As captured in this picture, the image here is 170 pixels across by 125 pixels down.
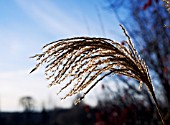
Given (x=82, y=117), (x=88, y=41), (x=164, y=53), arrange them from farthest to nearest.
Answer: (x=82, y=117) < (x=164, y=53) < (x=88, y=41)

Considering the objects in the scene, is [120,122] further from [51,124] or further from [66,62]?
[51,124]

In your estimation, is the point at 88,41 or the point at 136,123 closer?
the point at 88,41

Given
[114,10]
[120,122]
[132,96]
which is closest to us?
[114,10]

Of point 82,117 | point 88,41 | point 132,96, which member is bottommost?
point 88,41

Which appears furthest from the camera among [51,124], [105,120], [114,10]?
[51,124]

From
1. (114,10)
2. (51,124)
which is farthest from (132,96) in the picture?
(51,124)

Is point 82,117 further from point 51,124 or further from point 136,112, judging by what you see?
point 136,112

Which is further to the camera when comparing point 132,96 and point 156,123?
point 132,96

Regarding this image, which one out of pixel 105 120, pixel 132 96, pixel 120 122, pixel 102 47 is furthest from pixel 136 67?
pixel 105 120

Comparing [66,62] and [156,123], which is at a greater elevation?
[156,123]
